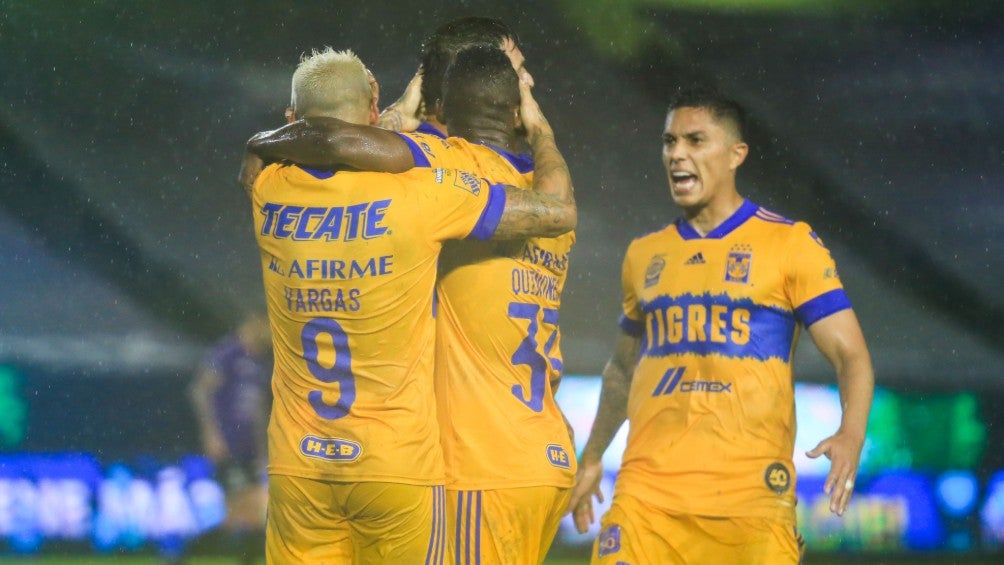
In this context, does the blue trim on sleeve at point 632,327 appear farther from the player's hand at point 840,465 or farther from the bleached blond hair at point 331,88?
the bleached blond hair at point 331,88

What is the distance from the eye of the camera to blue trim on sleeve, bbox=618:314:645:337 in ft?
13.0

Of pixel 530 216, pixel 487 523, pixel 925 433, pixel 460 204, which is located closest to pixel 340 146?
pixel 460 204

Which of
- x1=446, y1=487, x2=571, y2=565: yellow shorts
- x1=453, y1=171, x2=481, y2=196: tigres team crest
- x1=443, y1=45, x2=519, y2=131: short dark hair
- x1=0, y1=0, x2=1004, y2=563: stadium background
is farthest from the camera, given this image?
x1=0, y1=0, x2=1004, y2=563: stadium background

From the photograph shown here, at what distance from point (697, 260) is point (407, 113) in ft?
3.42

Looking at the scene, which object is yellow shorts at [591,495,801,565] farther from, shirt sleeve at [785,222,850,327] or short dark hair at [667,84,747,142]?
short dark hair at [667,84,747,142]

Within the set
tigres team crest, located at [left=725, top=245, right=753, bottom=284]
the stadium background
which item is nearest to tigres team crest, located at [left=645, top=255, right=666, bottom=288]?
tigres team crest, located at [left=725, top=245, right=753, bottom=284]

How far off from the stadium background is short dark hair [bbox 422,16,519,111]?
4.35 metres

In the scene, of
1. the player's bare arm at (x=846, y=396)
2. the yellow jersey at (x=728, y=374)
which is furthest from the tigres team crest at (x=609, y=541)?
the player's bare arm at (x=846, y=396)

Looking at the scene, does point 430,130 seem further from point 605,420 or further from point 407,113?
point 605,420

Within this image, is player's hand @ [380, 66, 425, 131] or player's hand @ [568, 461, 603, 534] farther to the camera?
player's hand @ [568, 461, 603, 534]

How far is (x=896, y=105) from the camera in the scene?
8773 millimetres

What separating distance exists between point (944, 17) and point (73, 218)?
6716 millimetres

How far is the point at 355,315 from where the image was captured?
2980mm

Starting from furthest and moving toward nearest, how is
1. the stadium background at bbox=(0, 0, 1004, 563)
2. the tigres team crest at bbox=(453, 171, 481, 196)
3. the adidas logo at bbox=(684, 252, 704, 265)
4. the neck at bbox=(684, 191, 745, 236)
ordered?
the stadium background at bbox=(0, 0, 1004, 563), the neck at bbox=(684, 191, 745, 236), the adidas logo at bbox=(684, 252, 704, 265), the tigres team crest at bbox=(453, 171, 481, 196)
